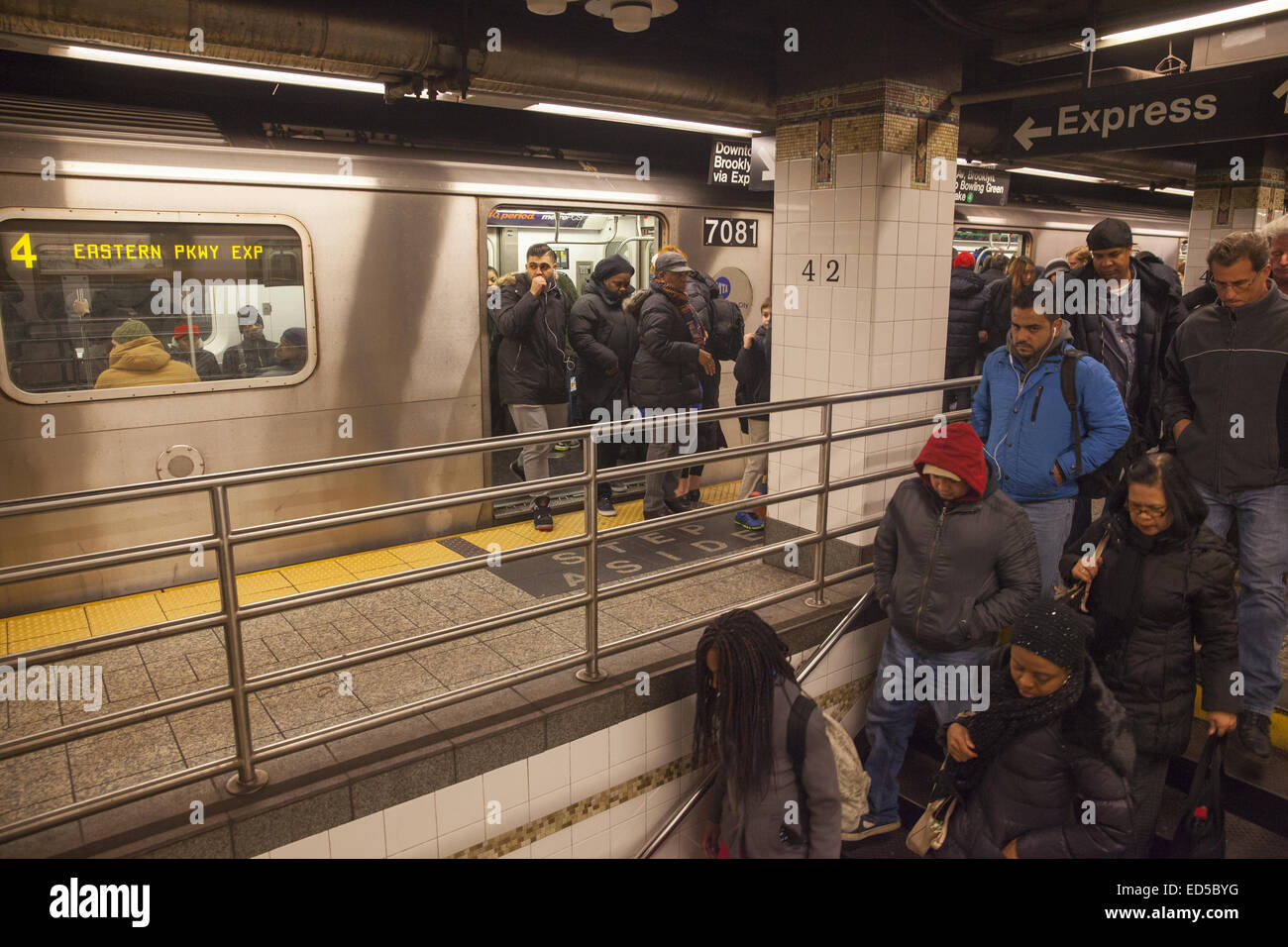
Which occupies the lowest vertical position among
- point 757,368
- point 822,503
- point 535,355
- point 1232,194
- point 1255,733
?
point 1255,733

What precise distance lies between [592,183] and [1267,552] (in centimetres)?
471

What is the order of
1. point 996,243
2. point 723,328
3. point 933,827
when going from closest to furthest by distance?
point 933,827
point 723,328
point 996,243

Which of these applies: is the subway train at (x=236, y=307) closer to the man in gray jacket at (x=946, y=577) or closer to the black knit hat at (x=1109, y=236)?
the man in gray jacket at (x=946, y=577)

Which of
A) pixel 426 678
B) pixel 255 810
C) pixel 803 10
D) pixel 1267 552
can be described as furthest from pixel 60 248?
pixel 1267 552

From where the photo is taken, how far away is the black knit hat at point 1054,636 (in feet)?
10.1

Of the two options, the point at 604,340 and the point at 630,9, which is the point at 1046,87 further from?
the point at 604,340

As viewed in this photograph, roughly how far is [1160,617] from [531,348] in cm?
421

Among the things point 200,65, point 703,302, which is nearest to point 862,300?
point 703,302

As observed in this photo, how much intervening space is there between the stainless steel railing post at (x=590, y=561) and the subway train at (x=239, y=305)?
2.21 meters

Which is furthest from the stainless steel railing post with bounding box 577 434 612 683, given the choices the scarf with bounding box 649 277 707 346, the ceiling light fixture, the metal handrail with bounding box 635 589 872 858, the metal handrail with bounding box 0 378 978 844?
the scarf with bounding box 649 277 707 346

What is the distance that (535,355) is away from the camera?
249 inches

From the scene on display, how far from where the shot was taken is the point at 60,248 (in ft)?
15.3

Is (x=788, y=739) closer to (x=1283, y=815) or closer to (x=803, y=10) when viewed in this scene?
(x=1283, y=815)

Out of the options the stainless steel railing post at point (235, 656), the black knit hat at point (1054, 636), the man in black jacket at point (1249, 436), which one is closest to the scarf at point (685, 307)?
the man in black jacket at point (1249, 436)
